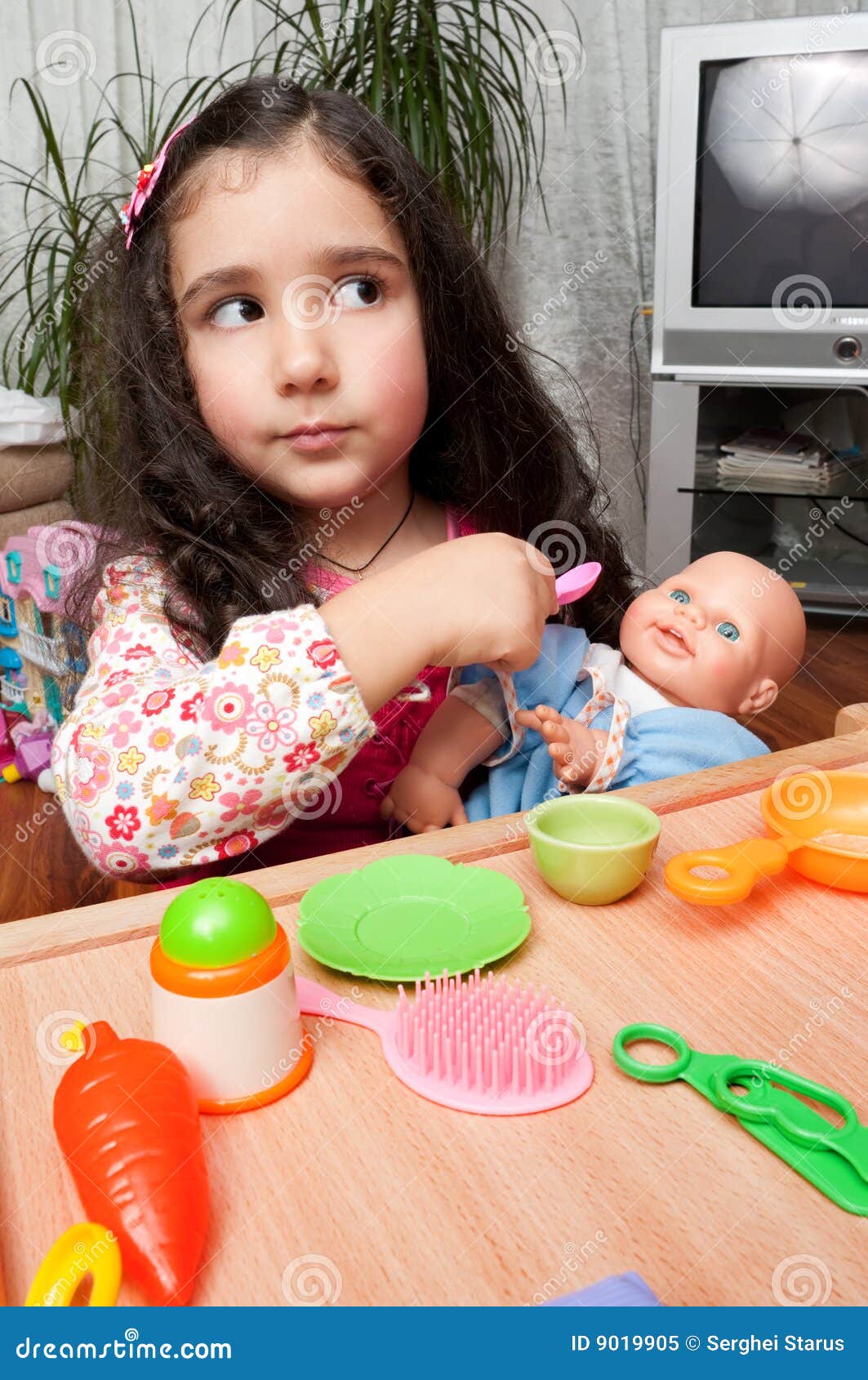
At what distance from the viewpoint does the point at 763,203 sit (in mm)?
2740

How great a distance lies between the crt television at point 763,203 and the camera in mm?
2617

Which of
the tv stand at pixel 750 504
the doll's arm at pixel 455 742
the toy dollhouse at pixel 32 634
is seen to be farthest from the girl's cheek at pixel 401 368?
the tv stand at pixel 750 504

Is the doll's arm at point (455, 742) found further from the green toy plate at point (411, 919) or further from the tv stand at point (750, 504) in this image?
the tv stand at point (750, 504)

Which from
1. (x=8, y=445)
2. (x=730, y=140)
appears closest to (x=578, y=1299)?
(x=8, y=445)

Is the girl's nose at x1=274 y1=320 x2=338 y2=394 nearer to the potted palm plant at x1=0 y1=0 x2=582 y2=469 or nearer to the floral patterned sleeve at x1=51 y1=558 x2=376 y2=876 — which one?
the floral patterned sleeve at x1=51 y1=558 x2=376 y2=876

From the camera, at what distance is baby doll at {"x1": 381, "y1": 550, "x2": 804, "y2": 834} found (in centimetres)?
90

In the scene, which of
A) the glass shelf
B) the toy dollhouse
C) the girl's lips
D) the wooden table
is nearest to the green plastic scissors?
the wooden table

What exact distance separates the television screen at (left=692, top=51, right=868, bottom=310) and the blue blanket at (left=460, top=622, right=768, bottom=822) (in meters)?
2.15

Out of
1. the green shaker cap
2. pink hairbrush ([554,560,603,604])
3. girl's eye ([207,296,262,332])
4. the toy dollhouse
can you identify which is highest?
girl's eye ([207,296,262,332])

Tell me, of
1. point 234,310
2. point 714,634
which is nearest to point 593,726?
point 714,634

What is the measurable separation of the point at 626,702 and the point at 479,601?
26 centimetres

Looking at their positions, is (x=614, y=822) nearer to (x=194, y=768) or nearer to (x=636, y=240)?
(x=194, y=768)

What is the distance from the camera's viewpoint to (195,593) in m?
0.89

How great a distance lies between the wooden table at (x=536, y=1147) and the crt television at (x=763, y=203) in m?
2.49
